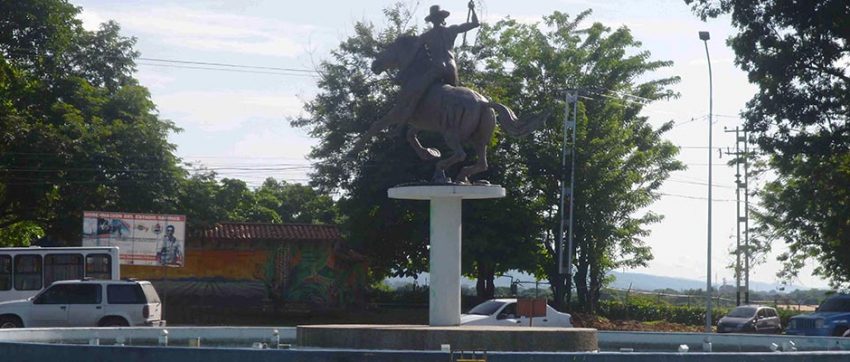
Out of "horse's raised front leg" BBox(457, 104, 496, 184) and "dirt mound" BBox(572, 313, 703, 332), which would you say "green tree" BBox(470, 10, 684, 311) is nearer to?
"dirt mound" BBox(572, 313, 703, 332)

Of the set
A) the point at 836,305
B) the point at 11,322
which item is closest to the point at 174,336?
the point at 11,322

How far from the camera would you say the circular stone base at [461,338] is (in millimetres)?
16406

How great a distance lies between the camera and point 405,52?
63.7 feet

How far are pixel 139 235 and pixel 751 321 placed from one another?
2154 centimetres

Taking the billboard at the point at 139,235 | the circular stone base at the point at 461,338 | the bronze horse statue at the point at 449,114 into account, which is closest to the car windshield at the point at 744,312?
the billboard at the point at 139,235

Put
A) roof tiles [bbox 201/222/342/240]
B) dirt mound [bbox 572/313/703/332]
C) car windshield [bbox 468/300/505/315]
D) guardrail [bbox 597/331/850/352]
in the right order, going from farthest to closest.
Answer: roof tiles [bbox 201/222/342/240], dirt mound [bbox 572/313/703/332], car windshield [bbox 468/300/505/315], guardrail [bbox 597/331/850/352]

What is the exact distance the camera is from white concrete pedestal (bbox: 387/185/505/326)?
1811 cm

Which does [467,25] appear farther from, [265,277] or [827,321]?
[265,277]

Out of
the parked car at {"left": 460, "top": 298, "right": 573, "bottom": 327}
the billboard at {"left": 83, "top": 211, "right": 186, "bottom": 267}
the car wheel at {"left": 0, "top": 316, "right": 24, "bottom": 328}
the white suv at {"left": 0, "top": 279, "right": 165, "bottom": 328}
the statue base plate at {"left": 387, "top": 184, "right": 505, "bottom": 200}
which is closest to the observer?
the statue base plate at {"left": 387, "top": 184, "right": 505, "bottom": 200}

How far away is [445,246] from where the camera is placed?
1822 cm

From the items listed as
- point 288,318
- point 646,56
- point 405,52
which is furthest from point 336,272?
point 405,52

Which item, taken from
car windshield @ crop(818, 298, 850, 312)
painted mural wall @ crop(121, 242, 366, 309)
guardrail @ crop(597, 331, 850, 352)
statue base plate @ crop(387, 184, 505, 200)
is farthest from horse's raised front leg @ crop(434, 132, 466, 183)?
painted mural wall @ crop(121, 242, 366, 309)

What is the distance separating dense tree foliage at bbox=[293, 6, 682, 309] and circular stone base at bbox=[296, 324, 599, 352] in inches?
1047

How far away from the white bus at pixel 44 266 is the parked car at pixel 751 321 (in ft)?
70.1
